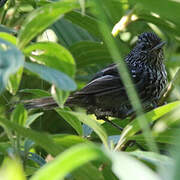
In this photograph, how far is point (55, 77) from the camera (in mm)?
1114

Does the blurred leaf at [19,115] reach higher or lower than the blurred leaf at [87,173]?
higher

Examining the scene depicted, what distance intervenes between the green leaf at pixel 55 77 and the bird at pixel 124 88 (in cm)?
184

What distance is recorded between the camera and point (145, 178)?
29.4 inches

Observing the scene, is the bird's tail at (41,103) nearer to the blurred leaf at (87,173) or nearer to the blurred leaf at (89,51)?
the blurred leaf at (89,51)

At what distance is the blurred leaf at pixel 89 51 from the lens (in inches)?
105

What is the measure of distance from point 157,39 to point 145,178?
340cm

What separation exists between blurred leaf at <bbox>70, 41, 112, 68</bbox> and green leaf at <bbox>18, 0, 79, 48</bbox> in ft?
4.79

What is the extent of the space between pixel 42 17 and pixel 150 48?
309 centimetres

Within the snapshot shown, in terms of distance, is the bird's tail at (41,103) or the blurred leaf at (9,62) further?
the bird's tail at (41,103)

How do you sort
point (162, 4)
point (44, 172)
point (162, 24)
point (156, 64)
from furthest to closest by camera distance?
point (156, 64) < point (162, 24) < point (162, 4) < point (44, 172)

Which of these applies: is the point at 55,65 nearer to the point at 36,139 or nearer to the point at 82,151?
the point at 36,139

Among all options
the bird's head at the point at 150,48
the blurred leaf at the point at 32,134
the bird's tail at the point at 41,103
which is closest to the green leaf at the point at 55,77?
the blurred leaf at the point at 32,134

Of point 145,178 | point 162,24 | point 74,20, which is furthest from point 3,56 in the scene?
point 74,20

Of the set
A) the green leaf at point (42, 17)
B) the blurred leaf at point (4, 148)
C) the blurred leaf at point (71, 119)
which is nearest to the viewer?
the green leaf at point (42, 17)
